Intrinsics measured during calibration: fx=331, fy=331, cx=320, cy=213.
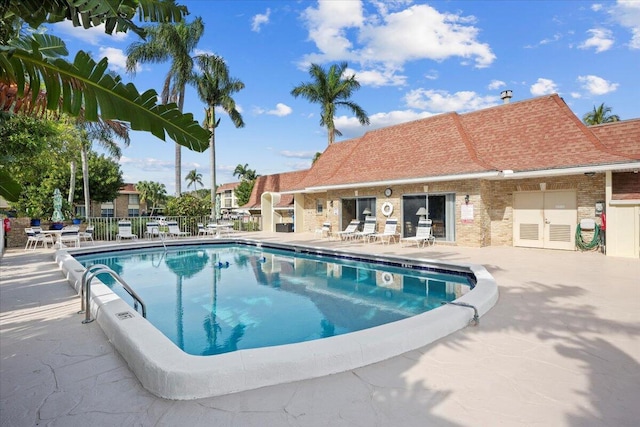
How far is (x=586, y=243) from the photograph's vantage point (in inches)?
501

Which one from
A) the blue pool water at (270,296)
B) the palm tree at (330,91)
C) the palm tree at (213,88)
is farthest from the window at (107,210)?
the blue pool water at (270,296)

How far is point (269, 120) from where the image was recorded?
24.5 meters

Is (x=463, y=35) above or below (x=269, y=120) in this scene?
above

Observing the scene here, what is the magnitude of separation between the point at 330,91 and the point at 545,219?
21225mm

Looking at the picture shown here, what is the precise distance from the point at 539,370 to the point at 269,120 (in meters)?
23.5

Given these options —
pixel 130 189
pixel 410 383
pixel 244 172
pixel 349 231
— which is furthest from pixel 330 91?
pixel 130 189

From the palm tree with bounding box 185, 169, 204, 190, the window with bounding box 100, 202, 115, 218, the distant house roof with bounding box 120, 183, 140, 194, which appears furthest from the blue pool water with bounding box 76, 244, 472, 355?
the palm tree with bounding box 185, 169, 204, 190

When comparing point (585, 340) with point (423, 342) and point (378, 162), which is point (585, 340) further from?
point (378, 162)

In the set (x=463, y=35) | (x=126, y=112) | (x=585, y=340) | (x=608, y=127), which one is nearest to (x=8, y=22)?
A: (x=126, y=112)

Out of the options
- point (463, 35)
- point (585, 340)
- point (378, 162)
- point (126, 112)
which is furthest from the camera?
point (378, 162)

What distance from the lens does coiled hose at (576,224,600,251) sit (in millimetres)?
12352

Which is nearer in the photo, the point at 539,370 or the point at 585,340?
the point at 539,370

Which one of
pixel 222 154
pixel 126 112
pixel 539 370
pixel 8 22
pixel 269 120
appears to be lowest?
pixel 539 370

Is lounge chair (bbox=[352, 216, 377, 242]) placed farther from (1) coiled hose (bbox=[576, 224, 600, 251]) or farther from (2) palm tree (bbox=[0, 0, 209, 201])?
(2) palm tree (bbox=[0, 0, 209, 201])
